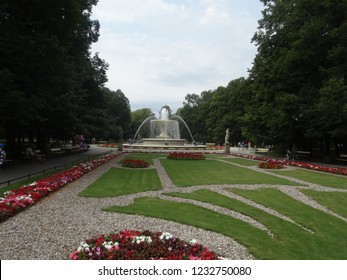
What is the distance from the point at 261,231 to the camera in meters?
8.47

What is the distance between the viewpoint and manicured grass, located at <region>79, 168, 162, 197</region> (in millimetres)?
13062

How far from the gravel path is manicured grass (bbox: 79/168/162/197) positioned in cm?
77

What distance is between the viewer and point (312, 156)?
117 ft

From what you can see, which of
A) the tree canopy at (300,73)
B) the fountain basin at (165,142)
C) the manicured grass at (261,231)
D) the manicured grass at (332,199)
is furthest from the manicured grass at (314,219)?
the fountain basin at (165,142)

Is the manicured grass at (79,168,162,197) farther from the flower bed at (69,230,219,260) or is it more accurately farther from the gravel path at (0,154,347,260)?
the flower bed at (69,230,219,260)

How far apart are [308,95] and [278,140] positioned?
6052mm

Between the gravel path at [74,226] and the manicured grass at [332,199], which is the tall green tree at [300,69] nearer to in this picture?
the manicured grass at [332,199]

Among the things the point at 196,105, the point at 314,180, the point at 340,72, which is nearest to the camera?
the point at 314,180

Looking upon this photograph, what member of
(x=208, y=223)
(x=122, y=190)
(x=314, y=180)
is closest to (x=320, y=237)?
(x=208, y=223)

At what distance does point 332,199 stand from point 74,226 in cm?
970

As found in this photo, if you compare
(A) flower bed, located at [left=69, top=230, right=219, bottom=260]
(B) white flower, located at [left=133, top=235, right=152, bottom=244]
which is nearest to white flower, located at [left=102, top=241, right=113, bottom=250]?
(A) flower bed, located at [left=69, top=230, right=219, bottom=260]

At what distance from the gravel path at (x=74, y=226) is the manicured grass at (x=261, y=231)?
0.33m

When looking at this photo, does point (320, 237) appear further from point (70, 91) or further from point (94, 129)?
point (94, 129)

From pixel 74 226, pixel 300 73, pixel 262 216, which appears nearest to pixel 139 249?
pixel 74 226
